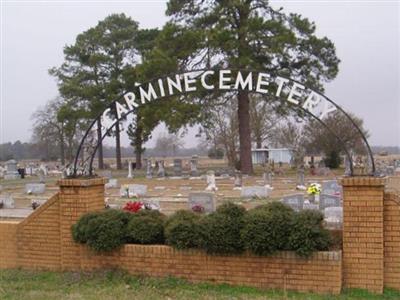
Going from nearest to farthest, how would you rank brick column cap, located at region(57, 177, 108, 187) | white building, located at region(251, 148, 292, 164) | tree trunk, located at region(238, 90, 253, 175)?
brick column cap, located at region(57, 177, 108, 187)
tree trunk, located at region(238, 90, 253, 175)
white building, located at region(251, 148, 292, 164)

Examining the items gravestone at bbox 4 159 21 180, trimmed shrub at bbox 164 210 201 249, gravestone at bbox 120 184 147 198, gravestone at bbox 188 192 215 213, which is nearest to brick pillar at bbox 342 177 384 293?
trimmed shrub at bbox 164 210 201 249

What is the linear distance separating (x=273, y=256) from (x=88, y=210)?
3087mm


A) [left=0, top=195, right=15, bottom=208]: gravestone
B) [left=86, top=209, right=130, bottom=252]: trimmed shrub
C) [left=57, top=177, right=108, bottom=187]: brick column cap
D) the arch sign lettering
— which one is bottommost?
[left=0, top=195, right=15, bottom=208]: gravestone

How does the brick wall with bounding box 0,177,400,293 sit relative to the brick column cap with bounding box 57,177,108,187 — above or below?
below

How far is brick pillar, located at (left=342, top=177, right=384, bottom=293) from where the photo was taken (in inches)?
265

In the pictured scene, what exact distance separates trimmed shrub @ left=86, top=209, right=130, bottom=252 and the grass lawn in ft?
1.33

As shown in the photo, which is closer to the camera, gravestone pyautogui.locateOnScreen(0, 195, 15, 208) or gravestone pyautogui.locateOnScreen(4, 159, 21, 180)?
gravestone pyautogui.locateOnScreen(0, 195, 15, 208)

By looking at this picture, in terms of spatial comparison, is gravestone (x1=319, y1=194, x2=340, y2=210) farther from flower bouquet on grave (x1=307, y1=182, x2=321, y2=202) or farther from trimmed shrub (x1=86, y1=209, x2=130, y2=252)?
trimmed shrub (x1=86, y1=209, x2=130, y2=252)

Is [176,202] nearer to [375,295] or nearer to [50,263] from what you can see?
[50,263]

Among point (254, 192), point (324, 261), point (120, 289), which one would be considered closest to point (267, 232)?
point (324, 261)

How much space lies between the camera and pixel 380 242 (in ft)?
22.0

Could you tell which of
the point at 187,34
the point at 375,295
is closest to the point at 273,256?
the point at 375,295

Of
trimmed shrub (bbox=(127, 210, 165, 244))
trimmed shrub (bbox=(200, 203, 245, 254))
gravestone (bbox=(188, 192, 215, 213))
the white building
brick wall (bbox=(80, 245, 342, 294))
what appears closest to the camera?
brick wall (bbox=(80, 245, 342, 294))

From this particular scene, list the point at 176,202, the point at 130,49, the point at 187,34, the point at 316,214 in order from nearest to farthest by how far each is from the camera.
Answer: the point at 316,214 < the point at 176,202 < the point at 187,34 < the point at 130,49
